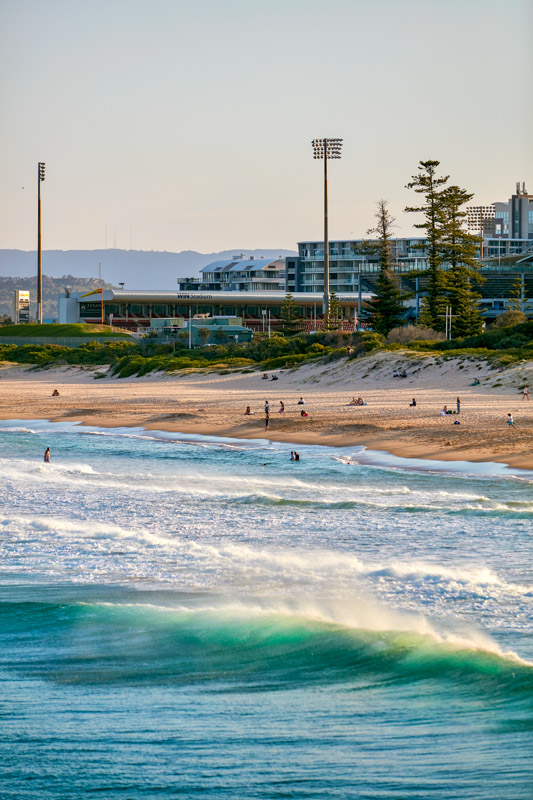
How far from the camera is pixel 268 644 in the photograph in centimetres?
1066

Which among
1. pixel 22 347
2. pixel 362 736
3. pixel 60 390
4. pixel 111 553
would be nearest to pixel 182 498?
pixel 111 553

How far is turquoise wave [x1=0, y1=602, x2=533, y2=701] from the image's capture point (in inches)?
378

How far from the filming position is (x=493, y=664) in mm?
9711

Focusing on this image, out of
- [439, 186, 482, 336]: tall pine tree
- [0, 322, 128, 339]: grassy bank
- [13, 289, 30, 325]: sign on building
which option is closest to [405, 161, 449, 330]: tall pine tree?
[439, 186, 482, 336]: tall pine tree

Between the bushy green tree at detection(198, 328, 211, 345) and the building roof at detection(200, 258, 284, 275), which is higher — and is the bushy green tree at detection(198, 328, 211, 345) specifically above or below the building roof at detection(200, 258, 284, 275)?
below

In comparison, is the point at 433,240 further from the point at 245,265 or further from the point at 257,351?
the point at 245,265

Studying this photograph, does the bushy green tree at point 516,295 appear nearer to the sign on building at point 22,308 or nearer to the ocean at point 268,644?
the ocean at point 268,644

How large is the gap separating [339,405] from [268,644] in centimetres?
2674

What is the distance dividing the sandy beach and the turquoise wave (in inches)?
526

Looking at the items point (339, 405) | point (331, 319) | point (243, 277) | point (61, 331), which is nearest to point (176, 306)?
point (61, 331)

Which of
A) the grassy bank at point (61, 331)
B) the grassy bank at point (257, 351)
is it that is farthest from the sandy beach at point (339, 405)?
the grassy bank at point (61, 331)

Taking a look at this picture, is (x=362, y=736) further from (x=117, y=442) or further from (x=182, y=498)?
(x=117, y=442)

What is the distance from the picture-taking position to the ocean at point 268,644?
766 cm

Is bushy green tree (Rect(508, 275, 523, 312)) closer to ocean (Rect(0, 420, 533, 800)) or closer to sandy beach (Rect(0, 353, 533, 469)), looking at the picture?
sandy beach (Rect(0, 353, 533, 469))
